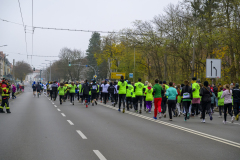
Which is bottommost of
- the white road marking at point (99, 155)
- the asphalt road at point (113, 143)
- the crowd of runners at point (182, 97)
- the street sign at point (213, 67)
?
the asphalt road at point (113, 143)

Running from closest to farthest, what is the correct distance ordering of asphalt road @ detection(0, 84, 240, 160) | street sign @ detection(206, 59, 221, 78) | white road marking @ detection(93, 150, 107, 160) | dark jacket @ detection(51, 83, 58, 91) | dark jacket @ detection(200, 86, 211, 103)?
white road marking @ detection(93, 150, 107, 160), asphalt road @ detection(0, 84, 240, 160), dark jacket @ detection(200, 86, 211, 103), street sign @ detection(206, 59, 221, 78), dark jacket @ detection(51, 83, 58, 91)

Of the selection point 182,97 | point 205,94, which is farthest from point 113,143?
point 182,97

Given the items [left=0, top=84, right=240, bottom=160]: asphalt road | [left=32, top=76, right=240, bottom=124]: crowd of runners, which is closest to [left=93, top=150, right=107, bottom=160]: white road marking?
[left=0, top=84, right=240, bottom=160]: asphalt road

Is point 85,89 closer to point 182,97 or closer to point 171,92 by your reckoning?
point 182,97

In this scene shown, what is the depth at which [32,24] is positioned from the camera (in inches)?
1072

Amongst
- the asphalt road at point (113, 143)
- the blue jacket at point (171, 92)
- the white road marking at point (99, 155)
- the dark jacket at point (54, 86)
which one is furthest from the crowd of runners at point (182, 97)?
the white road marking at point (99, 155)

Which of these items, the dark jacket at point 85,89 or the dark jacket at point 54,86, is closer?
the dark jacket at point 85,89

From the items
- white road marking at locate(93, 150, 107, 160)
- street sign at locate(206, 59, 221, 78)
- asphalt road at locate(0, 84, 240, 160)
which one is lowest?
asphalt road at locate(0, 84, 240, 160)

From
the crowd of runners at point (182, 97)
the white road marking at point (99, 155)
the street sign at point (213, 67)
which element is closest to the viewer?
the white road marking at point (99, 155)

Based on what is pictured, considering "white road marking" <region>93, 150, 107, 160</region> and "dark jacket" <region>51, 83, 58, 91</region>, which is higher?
"dark jacket" <region>51, 83, 58, 91</region>

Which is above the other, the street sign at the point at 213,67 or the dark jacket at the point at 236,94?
the street sign at the point at 213,67

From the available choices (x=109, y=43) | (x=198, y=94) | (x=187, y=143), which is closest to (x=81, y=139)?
(x=187, y=143)

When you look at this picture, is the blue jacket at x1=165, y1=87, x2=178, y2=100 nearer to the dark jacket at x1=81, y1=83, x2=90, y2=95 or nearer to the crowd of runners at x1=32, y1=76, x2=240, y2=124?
the crowd of runners at x1=32, y1=76, x2=240, y2=124

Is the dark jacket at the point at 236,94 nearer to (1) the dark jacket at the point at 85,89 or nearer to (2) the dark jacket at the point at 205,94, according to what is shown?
(2) the dark jacket at the point at 205,94
